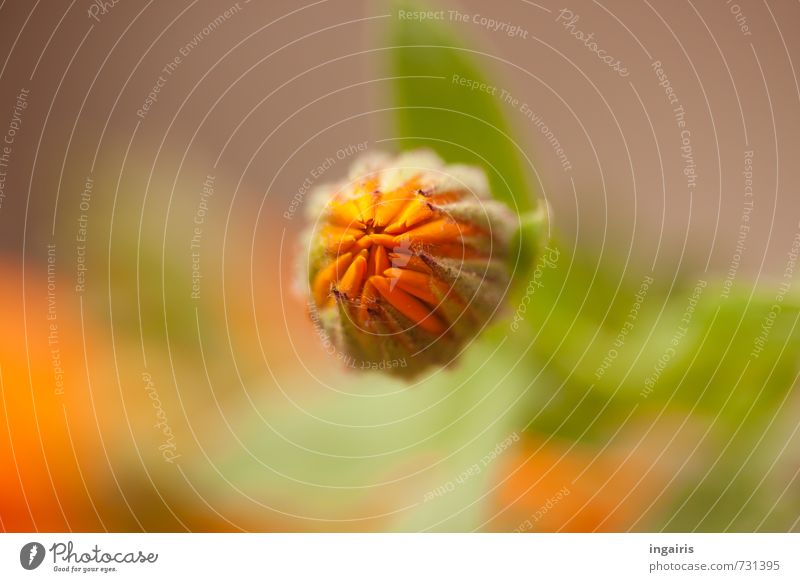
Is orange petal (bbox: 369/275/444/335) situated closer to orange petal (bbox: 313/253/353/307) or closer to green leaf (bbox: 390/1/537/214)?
orange petal (bbox: 313/253/353/307)

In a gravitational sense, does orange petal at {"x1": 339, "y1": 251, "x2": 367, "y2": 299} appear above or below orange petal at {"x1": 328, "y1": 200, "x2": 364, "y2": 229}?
below
